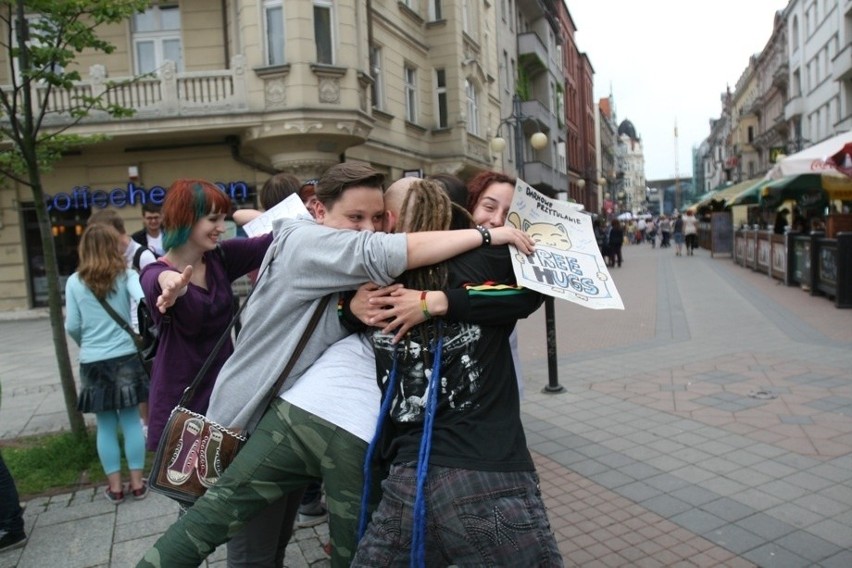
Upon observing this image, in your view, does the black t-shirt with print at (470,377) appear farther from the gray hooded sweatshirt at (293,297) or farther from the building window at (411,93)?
the building window at (411,93)

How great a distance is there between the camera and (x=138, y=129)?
1500 centimetres

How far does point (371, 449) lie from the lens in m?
1.96

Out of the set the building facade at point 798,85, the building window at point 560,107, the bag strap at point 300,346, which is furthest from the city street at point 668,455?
the building window at point 560,107

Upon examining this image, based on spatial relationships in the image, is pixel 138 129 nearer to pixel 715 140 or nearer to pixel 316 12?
pixel 316 12

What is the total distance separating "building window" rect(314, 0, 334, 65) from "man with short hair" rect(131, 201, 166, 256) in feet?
36.8

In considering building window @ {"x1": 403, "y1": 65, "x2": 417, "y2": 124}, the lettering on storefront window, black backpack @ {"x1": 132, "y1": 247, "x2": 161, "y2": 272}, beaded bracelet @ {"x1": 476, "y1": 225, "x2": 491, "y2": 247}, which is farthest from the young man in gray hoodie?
building window @ {"x1": 403, "y1": 65, "x2": 417, "y2": 124}

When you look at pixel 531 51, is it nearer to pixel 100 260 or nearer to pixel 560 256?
pixel 100 260

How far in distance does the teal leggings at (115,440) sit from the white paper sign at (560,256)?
10.4 ft

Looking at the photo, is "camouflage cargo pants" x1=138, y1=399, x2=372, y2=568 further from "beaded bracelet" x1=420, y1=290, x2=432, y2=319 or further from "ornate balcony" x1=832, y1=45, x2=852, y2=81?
"ornate balcony" x1=832, y1=45, x2=852, y2=81

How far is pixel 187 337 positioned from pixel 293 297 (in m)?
1.03

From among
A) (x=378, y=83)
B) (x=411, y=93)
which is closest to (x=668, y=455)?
(x=378, y=83)

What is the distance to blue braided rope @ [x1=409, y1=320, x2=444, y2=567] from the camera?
1.78 metres

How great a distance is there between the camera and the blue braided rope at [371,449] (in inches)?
76.2

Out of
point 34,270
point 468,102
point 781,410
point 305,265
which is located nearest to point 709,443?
point 781,410
